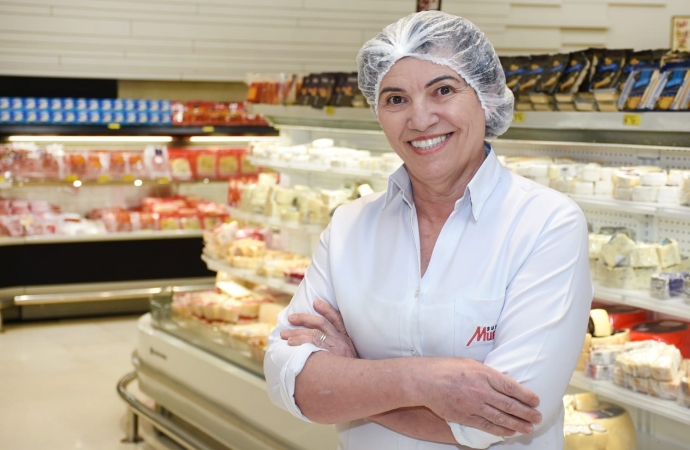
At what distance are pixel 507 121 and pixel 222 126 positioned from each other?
675 cm

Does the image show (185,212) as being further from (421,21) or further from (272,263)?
(421,21)

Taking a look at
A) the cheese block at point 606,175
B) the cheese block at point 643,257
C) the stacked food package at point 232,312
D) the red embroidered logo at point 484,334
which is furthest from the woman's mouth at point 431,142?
the stacked food package at point 232,312

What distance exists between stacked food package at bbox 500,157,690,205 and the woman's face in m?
1.60

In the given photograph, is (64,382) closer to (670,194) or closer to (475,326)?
(670,194)

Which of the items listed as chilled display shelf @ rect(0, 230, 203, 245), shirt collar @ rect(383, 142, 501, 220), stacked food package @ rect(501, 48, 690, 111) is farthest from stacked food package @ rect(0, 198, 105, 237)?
shirt collar @ rect(383, 142, 501, 220)

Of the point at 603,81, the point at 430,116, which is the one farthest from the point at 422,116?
the point at 603,81

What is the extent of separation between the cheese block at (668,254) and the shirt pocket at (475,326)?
178cm

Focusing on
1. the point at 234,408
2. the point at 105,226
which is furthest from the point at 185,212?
the point at 234,408

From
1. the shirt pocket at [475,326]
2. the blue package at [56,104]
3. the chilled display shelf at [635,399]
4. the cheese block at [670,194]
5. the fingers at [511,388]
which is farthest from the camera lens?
the blue package at [56,104]

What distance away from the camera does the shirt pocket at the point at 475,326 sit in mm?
1679

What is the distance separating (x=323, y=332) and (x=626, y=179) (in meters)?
1.80

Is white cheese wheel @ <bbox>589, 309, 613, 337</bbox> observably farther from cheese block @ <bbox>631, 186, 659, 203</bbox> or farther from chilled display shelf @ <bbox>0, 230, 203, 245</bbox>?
chilled display shelf @ <bbox>0, 230, 203, 245</bbox>

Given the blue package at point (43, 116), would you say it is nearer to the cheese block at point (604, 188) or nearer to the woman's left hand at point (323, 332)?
the cheese block at point (604, 188)

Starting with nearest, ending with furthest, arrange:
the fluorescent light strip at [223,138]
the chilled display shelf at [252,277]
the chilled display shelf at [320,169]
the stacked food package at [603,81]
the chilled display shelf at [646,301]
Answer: the chilled display shelf at [646,301] → the stacked food package at [603,81] → the chilled display shelf at [320,169] → the chilled display shelf at [252,277] → the fluorescent light strip at [223,138]
